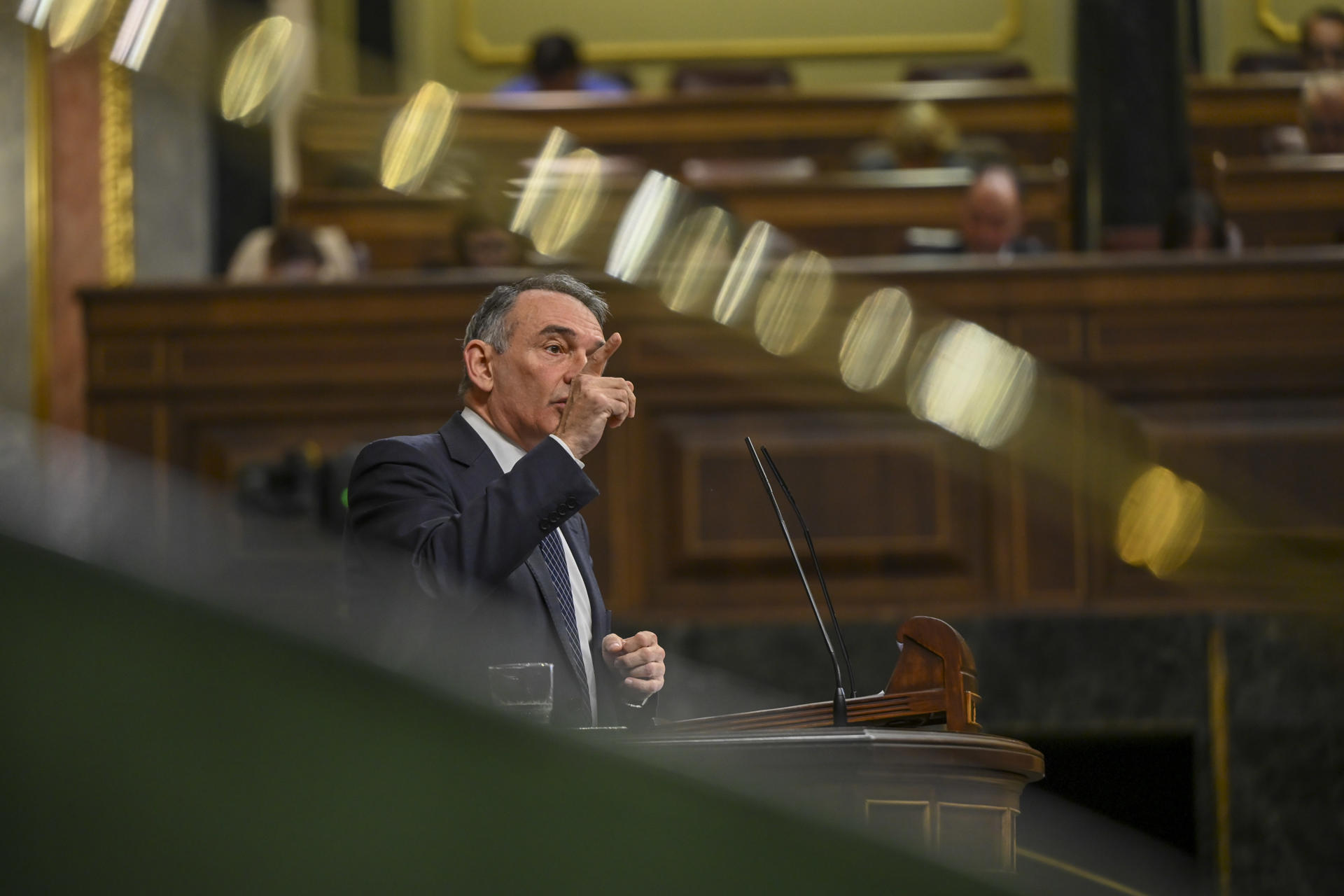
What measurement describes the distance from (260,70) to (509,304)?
2180mm

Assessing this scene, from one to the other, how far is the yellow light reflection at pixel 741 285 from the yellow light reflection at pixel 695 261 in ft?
0.08

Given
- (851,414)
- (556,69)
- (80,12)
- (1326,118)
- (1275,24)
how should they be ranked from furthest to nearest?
(1275,24)
(556,69)
(1326,118)
(851,414)
(80,12)

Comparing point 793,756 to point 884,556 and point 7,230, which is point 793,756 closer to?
point 884,556

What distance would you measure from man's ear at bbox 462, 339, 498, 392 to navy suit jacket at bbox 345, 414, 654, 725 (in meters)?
0.04

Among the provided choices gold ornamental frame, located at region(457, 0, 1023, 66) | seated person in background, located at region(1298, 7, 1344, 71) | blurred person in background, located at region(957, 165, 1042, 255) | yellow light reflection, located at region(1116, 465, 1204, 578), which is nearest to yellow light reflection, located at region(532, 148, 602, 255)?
blurred person in background, located at region(957, 165, 1042, 255)

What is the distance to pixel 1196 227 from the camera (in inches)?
131

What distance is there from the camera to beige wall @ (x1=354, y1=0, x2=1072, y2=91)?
21.9 feet

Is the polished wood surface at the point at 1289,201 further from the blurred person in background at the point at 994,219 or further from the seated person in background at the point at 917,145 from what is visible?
the blurred person in background at the point at 994,219

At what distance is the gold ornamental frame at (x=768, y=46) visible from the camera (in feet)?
21.7

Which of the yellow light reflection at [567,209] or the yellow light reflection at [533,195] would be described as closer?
the yellow light reflection at [533,195]

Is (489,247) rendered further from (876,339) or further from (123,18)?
(123,18)

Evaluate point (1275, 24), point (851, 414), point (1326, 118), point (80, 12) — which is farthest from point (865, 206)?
point (1275, 24)

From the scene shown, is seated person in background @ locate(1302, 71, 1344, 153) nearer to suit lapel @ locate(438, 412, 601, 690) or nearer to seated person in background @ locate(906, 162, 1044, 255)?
seated person in background @ locate(906, 162, 1044, 255)

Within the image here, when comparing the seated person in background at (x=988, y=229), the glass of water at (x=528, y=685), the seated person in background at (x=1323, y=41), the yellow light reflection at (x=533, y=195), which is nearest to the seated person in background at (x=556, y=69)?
the yellow light reflection at (x=533, y=195)
